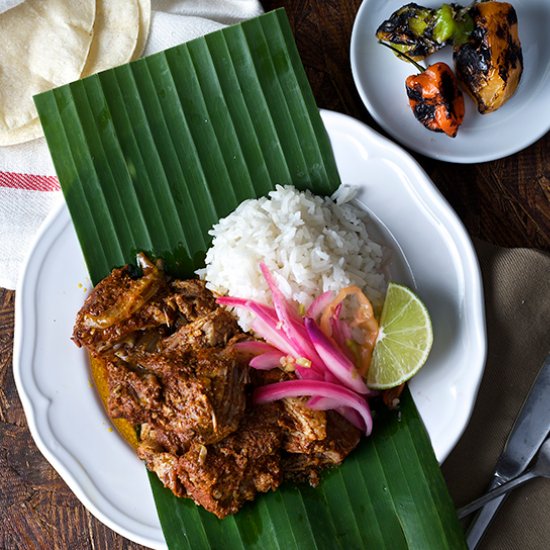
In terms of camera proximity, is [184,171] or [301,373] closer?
[301,373]

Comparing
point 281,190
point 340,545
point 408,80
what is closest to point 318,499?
point 340,545

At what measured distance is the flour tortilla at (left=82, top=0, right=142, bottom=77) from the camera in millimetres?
3930

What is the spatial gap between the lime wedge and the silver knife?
2.63 ft

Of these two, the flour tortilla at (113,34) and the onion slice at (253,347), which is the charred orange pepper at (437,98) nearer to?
the onion slice at (253,347)

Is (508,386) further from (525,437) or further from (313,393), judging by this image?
(313,393)

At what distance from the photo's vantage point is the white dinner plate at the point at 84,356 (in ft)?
11.7

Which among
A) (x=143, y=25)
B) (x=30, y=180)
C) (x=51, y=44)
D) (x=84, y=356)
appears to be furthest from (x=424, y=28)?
(x=84, y=356)

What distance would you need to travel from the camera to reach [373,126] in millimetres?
4031

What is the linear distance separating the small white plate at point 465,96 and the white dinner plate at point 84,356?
272 mm

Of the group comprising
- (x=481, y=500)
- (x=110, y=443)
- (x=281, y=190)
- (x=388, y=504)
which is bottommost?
(x=481, y=500)

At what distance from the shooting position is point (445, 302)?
3.62m

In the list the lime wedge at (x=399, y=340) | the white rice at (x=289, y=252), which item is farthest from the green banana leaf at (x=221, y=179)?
the lime wedge at (x=399, y=340)

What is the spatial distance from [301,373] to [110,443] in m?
1.24

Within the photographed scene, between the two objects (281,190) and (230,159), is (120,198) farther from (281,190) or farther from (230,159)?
(281,190)
